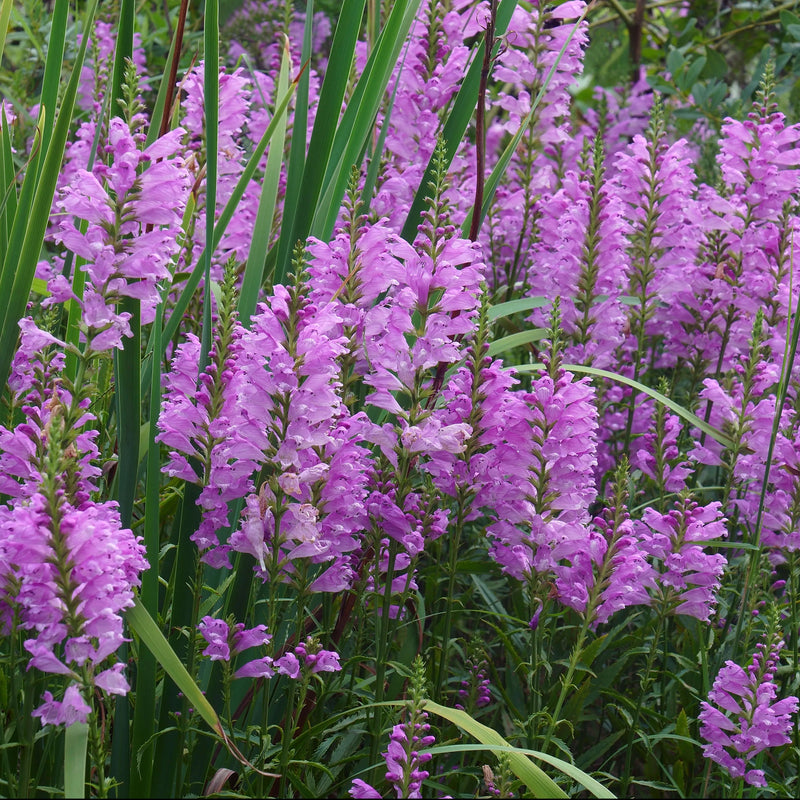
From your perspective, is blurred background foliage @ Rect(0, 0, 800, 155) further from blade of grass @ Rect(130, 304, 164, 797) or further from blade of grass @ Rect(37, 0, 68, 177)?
blade of grass @ Rect(130, 304, 164, 797)

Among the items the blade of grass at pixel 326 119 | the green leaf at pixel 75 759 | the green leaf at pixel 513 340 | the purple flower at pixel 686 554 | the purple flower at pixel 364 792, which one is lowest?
the purple flower at pixel 364 792

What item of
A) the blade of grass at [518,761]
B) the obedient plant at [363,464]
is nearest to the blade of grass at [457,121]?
the obedient plant at [363,464]

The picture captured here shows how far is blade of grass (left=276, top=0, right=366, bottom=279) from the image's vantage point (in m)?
2.68

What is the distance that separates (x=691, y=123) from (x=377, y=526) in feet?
16.4

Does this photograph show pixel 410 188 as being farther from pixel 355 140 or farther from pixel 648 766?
pixel 648 766

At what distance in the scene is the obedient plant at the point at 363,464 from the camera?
218 cm

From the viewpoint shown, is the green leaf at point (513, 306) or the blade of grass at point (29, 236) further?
the green leaf at point (513, 306)

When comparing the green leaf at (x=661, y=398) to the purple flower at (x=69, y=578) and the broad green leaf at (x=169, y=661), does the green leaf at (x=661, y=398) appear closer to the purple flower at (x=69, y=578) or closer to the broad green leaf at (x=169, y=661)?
the broad green leaf at (x=169, y=661)

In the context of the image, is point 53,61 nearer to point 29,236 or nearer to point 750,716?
point 29,236

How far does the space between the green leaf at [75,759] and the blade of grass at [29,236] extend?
3.29 feet

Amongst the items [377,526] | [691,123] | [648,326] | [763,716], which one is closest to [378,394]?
[377,526]

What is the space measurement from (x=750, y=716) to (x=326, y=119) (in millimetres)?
1950

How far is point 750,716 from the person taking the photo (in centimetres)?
274

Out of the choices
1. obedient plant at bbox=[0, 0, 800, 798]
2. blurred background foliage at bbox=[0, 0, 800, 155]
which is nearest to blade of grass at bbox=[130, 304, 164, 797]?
obedient plant at bbox=[0, 0, 800, 798]
